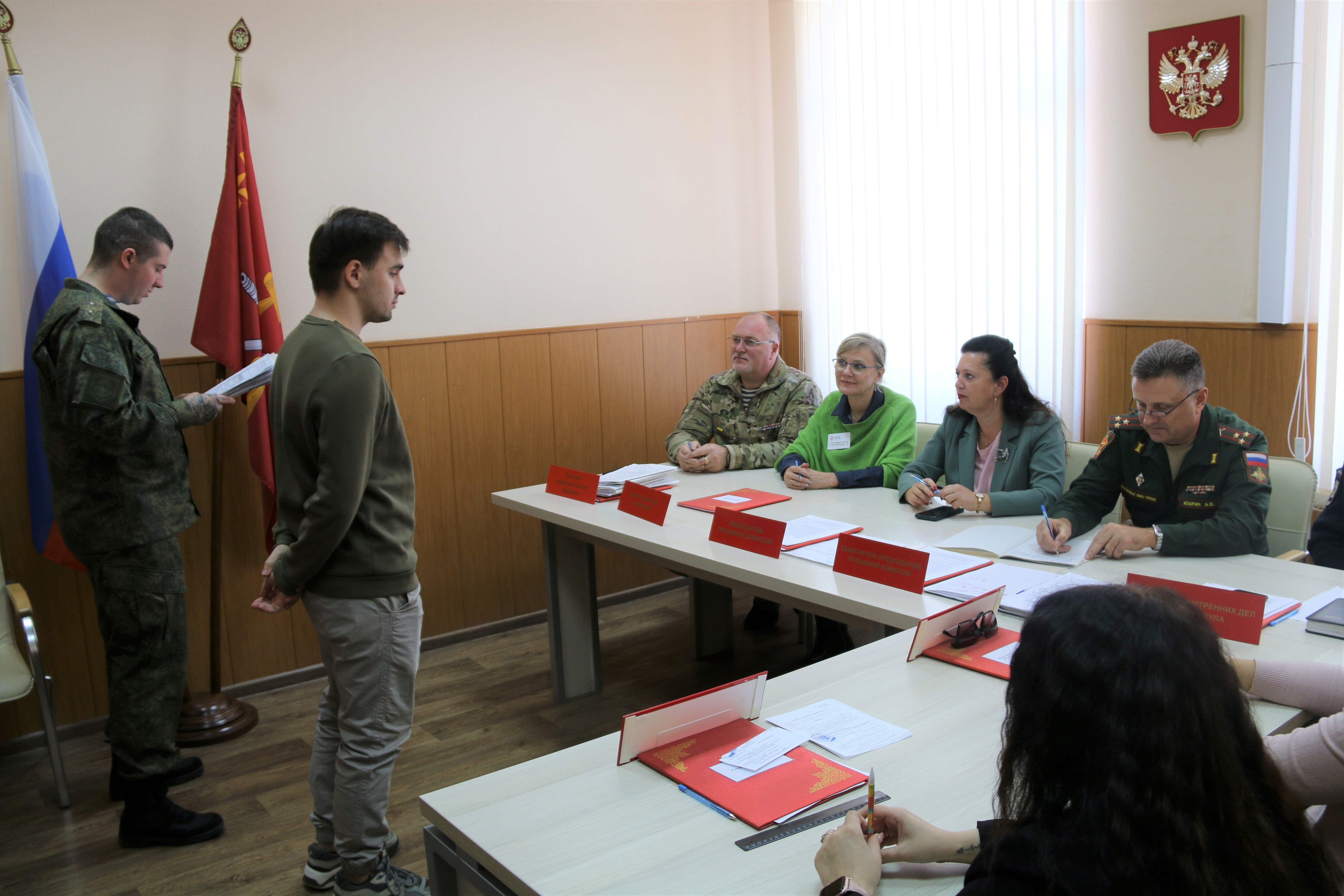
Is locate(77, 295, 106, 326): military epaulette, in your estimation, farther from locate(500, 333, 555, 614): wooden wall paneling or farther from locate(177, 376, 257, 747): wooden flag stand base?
locate(500, 333, 555, 614): wooden wall paneling

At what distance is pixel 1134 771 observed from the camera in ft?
2.84

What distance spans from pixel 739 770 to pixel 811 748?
0.14 m

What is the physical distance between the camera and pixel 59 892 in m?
2.35

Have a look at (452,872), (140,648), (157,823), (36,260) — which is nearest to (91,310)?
(36,260)

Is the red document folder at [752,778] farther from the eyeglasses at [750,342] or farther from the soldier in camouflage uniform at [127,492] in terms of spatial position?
the eyeglasses at [750,342]

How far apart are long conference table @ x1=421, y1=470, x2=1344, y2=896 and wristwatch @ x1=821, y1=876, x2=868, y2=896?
3 cm

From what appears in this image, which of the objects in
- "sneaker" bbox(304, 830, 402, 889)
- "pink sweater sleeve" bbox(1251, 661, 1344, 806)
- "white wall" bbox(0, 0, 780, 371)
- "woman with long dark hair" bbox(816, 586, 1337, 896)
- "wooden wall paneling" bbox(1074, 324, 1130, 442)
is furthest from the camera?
"wooden wall paneling" bbox(1074, 324, 1130, 442)

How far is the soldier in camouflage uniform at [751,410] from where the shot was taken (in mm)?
3650

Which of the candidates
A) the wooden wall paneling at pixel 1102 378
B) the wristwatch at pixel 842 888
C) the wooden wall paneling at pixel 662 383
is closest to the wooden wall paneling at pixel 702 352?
the wooden wall paneling at pixel 662 383

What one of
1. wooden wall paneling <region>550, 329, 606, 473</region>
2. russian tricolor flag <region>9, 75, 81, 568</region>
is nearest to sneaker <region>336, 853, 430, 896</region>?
russian tricolor flag <region>9, 75, 81, 568</region>

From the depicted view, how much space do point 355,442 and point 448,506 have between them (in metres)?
2.11

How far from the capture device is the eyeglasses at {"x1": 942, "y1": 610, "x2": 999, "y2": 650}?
1764mm

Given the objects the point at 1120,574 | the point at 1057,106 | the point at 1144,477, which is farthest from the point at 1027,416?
the point at 1057,106

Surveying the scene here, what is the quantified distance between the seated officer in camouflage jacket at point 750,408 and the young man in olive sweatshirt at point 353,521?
5.49 feet
